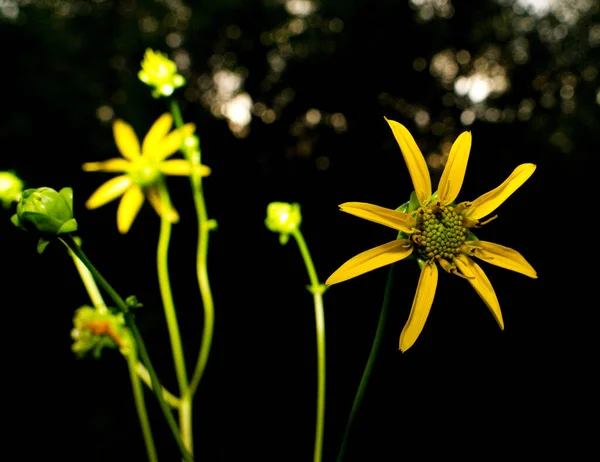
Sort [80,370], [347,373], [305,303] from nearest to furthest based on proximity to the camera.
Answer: [80,370]
[347,373]
[305,303]

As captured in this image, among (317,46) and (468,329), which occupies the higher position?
(317,46)

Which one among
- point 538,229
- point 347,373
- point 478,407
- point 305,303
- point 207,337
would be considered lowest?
point 207,337

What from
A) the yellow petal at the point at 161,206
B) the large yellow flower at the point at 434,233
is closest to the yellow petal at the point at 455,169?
the large yellow flower at the point at 434,233

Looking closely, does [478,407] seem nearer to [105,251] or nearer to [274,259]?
[274,259]

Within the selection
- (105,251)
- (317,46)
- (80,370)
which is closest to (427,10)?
(317,46)

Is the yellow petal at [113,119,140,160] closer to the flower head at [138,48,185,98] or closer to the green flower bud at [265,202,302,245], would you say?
the flower head at [138,48,185,98]

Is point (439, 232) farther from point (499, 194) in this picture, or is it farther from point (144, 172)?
point (144, 172)

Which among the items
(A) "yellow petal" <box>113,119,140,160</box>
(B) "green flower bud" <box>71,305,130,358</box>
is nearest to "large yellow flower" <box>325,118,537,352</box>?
(B) "green flower bud" <box>71,305,130,358</box>
